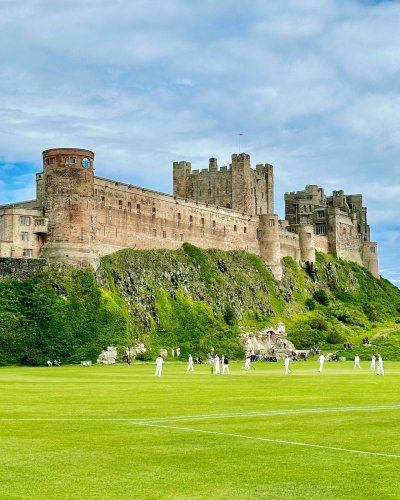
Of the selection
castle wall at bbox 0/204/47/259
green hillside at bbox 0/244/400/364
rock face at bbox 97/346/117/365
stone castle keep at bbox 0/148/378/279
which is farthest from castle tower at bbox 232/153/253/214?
rock face at bbox 97/346/117/365

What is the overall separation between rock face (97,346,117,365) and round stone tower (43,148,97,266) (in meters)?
13.6

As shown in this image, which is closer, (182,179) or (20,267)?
(20,267)

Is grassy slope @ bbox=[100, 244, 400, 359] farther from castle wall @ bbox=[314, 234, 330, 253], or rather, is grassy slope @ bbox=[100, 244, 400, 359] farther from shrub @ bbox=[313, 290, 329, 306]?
castle wall @ bbox=[314, 234, 330, 253]

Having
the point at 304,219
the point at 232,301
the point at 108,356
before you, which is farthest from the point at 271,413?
the point at 304,219

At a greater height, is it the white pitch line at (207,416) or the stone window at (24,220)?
the stone window at (24,220)

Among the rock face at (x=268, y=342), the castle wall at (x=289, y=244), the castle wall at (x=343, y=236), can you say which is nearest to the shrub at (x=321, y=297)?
the castle wall at (x=289, y=244)

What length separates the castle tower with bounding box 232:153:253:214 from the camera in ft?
489

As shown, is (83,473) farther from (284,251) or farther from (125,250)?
(284,251)

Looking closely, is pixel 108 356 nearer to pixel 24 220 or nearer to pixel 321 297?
pixel 24 220

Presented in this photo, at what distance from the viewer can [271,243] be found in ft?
475

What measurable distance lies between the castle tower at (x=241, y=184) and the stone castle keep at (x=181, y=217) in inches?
6.9

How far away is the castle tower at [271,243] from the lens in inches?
5664

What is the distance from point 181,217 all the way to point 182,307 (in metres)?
17.8

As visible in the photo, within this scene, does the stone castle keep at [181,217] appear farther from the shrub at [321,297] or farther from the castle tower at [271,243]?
the shrub at [321,297]
